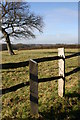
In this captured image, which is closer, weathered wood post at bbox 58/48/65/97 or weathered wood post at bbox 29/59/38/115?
weathered wood post at bbox 29/59/38/115

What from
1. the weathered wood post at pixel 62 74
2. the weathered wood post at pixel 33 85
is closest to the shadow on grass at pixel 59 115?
the weathered wood post at pixel 33 85

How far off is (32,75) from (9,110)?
1364 mm

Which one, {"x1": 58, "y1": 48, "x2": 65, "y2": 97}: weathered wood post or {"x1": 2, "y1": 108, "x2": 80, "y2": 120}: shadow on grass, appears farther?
{"x1": 58, "y1": 48, "x2": 65, "y2": 97}: weathered wood post

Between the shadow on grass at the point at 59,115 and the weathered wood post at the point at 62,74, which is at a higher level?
the weathered wood post at the point at 62,74

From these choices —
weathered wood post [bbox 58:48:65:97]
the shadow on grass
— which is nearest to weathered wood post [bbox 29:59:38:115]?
the shadow on grass

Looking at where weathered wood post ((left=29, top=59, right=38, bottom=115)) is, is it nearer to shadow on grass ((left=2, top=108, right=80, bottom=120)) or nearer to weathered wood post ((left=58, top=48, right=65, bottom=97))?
shadow on grass ((left=2, top=108, right=80, bottom=120))

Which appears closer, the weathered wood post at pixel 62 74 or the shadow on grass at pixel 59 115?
the shadow on grass at pixel 59 115

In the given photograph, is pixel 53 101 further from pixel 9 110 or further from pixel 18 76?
pixel 18 76

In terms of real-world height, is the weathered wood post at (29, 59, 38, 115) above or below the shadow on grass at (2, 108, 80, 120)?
above

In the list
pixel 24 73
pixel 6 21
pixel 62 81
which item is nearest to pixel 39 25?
pixel 6 21

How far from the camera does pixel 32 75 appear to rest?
15.8 ft

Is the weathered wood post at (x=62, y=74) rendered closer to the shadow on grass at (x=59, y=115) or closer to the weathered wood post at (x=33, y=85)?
the shadow on grass at (x=59, y=115)

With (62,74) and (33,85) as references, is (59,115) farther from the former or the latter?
(62,74)

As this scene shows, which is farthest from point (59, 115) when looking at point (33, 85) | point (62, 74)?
point (62, 74)
